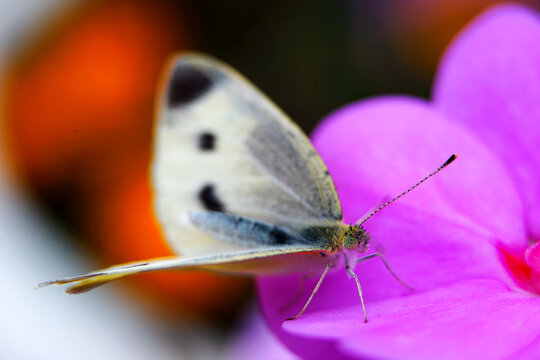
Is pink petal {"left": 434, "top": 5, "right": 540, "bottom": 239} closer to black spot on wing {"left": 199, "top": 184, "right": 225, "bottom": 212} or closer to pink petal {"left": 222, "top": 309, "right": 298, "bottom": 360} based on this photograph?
black spot on wing {"left": 199, "top": 184, "right": 225, "bottom": 212}

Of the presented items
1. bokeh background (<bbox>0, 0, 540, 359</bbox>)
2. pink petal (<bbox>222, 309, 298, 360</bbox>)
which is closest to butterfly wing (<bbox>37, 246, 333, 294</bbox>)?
pink petal (<bbox>222, 309, 298, 360</bbox>)

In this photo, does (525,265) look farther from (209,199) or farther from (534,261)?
(209,199)

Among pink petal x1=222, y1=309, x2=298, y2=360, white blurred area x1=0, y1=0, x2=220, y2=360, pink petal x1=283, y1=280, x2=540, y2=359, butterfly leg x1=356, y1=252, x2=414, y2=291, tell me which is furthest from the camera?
white blurred area x1=0, y1=0, x2=220, y2=360

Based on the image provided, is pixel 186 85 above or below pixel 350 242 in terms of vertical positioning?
above

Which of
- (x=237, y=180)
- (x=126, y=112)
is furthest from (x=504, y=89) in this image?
(x=126, y=112)

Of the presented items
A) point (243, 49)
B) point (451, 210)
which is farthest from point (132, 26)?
point (451, 210)

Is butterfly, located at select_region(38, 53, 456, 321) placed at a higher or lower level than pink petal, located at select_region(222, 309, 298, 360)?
higher

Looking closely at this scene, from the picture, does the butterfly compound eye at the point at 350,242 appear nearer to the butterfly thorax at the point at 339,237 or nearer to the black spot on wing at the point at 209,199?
the butterfly thorax at the point at 339,237
